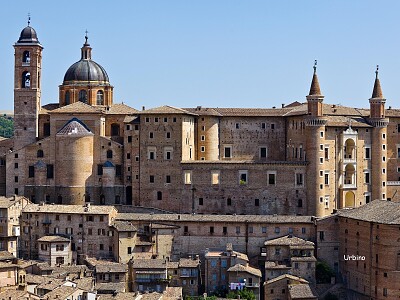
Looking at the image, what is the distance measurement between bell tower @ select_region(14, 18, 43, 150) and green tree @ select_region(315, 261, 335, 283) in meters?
25.5

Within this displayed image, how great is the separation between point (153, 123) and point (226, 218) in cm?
1034

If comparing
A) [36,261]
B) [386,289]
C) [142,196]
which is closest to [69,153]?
[142,196]

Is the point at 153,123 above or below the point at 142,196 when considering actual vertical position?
above

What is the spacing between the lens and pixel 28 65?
74938 mm

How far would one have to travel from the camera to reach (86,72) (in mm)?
80250

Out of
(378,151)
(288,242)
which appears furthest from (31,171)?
(378,151)

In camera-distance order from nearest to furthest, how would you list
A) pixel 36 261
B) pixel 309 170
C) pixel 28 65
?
pixel 36 261 < pixel 309 170 < pixel 28 65

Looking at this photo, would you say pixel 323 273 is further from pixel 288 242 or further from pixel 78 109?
pixel 78 109

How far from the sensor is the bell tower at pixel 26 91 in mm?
74188

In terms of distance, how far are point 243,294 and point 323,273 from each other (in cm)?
646

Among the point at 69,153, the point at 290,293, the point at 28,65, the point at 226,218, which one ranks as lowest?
the point at 290,293

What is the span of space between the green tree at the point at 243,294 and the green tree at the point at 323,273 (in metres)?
5.47

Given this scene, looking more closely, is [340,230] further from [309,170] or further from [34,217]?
[34,217]

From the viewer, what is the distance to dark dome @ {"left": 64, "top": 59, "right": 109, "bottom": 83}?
263 ft
